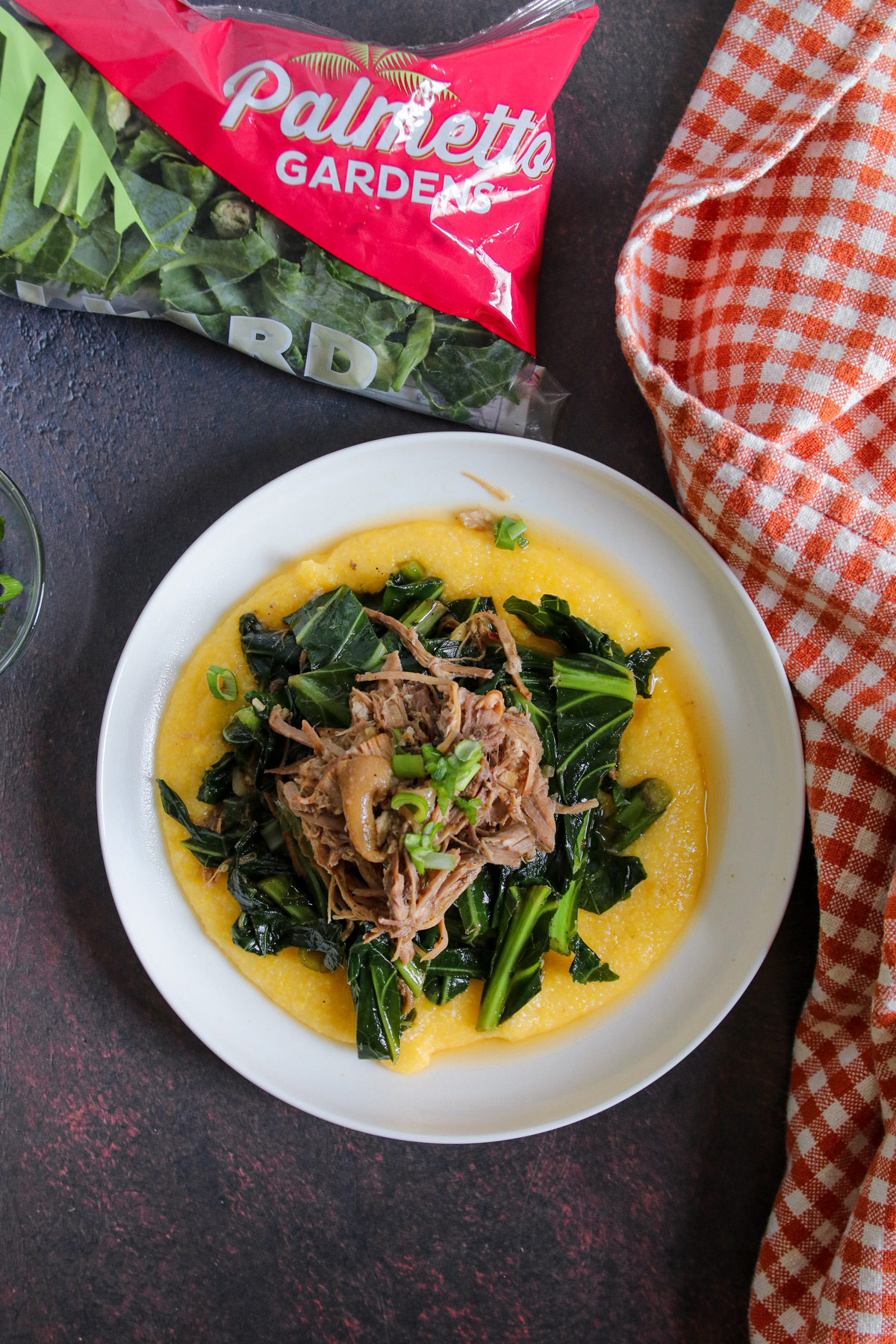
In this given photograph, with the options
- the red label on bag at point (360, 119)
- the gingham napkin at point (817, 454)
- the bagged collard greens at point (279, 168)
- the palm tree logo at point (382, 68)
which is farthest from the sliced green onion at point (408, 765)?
the palm tree logo at point (382, 68)

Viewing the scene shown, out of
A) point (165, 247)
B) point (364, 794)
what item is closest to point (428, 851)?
point (364, 794)

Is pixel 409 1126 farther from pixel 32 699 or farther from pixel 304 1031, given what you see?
pixel 32 699

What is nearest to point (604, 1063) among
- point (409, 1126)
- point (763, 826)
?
point (409, 1126)

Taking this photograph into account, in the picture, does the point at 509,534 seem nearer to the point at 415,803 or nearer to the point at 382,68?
the point at 415,803

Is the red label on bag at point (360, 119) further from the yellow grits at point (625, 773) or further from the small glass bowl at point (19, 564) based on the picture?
the small glass bowl at point (19, 564)

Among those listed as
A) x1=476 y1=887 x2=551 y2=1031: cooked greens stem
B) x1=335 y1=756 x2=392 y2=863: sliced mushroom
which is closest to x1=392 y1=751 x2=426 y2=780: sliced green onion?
x1=335 y1=756 x2=392 y2=863: sliced mushroom

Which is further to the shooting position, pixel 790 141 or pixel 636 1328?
pixel 636 1328
